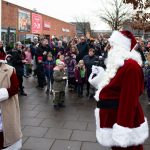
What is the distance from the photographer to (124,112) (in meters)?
3.04

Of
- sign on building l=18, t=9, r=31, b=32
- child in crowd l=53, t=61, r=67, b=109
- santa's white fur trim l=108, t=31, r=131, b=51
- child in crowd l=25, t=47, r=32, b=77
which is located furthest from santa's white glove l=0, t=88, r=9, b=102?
sign on building l=18, t=9, r=31, b=32

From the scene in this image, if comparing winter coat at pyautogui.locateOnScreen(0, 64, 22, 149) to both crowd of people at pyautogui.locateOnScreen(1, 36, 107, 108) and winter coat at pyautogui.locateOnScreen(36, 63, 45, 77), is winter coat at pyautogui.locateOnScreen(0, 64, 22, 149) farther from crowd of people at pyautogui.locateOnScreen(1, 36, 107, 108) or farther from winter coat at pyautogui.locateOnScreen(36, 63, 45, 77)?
winter coat at pyautogui.locateOnScreen(36, 63, 45, 77)

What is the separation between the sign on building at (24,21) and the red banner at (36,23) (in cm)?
→ 145

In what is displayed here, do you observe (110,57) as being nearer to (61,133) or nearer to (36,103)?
(61,133)

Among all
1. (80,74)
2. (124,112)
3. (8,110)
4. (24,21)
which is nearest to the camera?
(124,112)

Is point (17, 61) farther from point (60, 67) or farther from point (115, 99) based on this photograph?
point (115, 99)

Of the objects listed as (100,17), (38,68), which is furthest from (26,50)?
(100,17)

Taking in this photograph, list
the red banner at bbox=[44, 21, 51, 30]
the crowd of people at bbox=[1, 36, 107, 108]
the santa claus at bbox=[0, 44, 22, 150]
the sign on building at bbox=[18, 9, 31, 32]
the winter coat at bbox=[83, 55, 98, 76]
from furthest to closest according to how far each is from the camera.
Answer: the red banner at bbox=[44, 21, 51, 30], the sign on building at bbox=[18, 9, 31, 32], the winter coat at bbox=[83, 55, 98, 76], the crowd of people at bbox=[1, 36, 107, 108], the santa claus at bbox=[0, 44, 22, 150]

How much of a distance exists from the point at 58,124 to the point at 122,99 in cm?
376

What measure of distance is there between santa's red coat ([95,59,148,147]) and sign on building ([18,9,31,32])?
25.6m

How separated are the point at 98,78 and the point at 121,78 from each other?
63 cm

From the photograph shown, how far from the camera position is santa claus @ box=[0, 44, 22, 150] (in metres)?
4.11

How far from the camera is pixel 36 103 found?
29.1 feet

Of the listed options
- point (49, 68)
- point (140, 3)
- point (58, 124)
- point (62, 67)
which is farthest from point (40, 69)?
point (58, 124)
